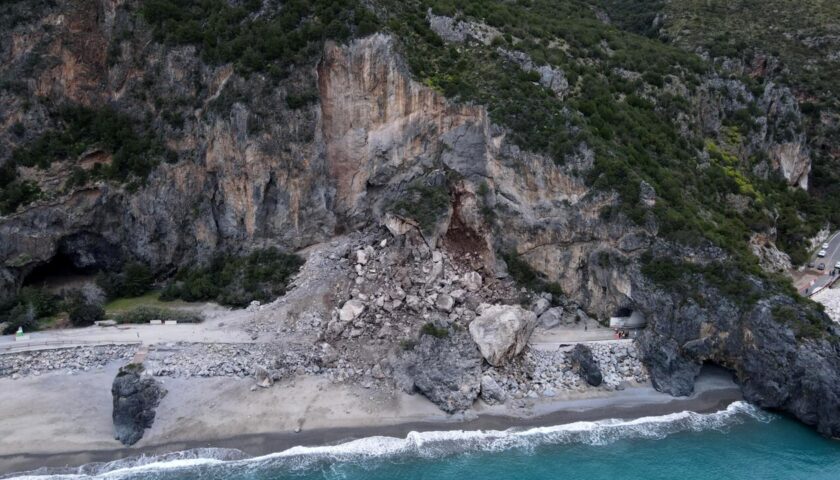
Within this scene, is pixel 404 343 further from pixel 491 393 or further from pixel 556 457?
pixel 556 457

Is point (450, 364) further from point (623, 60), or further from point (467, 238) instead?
point (623, 60)

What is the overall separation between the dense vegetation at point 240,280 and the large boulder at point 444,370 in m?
10.2

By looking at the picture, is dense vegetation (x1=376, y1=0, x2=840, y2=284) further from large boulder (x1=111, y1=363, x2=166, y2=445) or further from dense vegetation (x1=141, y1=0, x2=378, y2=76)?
large boulder (x1=111, y1=363, x2=166, y2=445)

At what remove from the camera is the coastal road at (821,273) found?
4049cm

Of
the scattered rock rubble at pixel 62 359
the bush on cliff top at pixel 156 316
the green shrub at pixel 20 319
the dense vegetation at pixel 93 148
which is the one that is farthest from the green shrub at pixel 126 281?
the scattered rock rubble at pixel 62 359

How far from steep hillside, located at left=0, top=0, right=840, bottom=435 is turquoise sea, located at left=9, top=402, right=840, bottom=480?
5.97 meters

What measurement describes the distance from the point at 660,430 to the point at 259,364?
64.3ft

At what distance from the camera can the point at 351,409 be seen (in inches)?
1227

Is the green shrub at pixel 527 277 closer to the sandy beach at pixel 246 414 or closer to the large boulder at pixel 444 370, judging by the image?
the large boulder at pixel 444 370

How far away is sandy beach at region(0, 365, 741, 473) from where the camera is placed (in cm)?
2888

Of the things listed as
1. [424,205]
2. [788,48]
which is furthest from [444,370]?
[788,48]

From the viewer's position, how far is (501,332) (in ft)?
109

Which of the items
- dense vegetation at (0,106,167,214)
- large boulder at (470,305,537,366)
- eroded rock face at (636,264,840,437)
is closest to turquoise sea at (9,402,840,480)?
eroded rock face at (636,264,840,437)

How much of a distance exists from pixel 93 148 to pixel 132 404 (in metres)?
19.3
